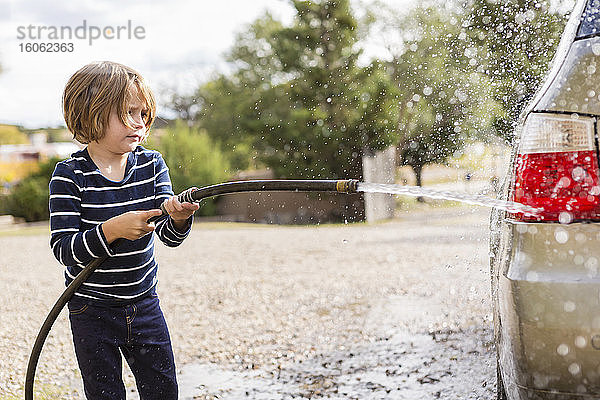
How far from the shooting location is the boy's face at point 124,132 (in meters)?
2.26

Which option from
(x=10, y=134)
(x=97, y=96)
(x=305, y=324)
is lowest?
(x=305, y=324)

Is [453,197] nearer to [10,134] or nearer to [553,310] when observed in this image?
[553,310]

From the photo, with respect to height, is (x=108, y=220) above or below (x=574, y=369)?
above

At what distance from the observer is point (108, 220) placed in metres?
2.16

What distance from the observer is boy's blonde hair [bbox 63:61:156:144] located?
224 cm

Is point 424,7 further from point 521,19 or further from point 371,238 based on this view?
point 521,19

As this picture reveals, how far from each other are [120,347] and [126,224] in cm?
45

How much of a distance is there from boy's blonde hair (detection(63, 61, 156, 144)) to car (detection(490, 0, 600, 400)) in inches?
45.8

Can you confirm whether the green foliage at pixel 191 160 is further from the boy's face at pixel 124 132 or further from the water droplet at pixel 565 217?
the water droplet at pixel 565 217

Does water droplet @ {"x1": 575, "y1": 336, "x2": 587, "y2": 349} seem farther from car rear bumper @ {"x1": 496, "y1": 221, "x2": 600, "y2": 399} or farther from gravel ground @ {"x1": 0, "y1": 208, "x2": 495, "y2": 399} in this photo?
gravel ground @ {"x1": 0, "y1": 208, "x2": 495, "y2": 399}

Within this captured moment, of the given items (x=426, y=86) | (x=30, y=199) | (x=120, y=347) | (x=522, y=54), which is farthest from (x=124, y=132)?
(x=30, y=199)

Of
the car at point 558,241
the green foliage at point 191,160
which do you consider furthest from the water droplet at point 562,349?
the green foliage at point 191,160

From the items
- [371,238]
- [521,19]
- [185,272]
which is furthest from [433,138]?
[521,19]

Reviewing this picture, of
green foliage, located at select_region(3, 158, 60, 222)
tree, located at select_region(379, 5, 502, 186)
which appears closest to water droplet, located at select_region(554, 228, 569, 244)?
tree, located at select_region(379, 5, 502, 186)
